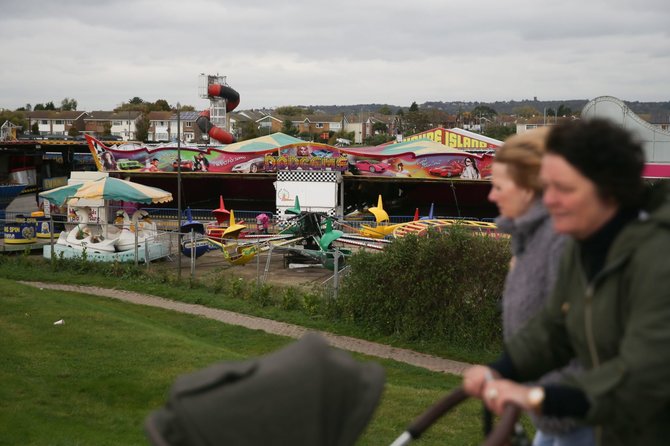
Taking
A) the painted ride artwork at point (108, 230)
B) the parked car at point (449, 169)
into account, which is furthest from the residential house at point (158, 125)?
the painted ride artwork at point (108, 230)

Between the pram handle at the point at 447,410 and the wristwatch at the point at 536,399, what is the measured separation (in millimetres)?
77

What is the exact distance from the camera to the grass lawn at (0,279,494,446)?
7234 millimetres

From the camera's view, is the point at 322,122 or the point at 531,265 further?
the point at 322,122

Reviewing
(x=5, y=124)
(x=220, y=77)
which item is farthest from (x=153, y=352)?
(x=5, y=124)

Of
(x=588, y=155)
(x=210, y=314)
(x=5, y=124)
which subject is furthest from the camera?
(x=5, y=124)

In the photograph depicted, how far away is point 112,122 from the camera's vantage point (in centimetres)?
11925

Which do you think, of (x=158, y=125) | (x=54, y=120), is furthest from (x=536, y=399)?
(x=54, y=120)

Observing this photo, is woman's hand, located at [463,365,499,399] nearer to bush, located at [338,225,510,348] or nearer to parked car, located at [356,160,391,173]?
bush, located at [338,225,510,348]

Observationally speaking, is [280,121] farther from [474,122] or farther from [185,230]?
[185,230]

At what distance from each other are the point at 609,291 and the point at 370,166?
99.7 feet

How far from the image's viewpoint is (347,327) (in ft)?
47.5

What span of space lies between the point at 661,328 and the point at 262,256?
21.4 m

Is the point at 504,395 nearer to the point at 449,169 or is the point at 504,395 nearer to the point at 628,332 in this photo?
the point at 628,332

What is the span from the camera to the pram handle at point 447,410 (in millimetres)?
2295
